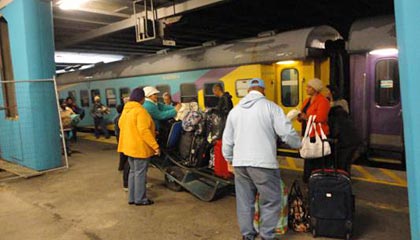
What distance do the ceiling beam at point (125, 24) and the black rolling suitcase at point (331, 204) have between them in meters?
5.02

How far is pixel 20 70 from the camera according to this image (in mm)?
7238

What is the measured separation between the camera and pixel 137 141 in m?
4.79

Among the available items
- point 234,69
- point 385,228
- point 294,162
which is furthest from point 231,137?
point 234,69

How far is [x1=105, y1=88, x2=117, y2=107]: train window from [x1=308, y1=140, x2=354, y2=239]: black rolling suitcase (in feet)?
32.8

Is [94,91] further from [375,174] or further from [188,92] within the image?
[375,174]

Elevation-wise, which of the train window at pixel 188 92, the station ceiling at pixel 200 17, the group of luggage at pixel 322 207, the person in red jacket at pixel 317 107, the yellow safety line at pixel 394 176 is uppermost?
the station ceiling at pixel 200 17

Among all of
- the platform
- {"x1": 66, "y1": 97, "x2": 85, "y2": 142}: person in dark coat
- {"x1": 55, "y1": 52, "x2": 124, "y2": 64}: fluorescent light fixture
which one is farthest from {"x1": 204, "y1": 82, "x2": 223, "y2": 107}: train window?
{"x1": 55, "y1": 52, "x2": 124, "y2": 64}: fluorescent light fixture

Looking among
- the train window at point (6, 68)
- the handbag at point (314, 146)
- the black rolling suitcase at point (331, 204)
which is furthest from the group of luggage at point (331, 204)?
the train window at point (6, 68)

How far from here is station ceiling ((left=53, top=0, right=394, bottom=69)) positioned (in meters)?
8.41

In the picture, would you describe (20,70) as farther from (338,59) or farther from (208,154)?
(338,59)

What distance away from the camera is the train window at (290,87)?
764 cm

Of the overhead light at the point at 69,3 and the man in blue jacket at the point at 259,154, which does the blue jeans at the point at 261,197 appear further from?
the overhead light at the point at 69,3

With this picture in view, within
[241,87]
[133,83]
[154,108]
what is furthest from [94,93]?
[154,108]

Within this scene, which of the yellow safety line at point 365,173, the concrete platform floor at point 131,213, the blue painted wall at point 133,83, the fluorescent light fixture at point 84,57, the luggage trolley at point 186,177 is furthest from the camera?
the fluorescent light fixture at point 84,57
